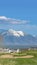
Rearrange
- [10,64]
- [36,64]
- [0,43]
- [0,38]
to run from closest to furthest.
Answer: [0,43] < [10,64] < [0,38] < [36,64]

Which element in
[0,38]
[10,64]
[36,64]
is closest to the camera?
[10,64]

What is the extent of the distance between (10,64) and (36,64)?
21.7 feet

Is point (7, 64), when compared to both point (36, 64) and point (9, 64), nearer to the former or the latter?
point (9, 64)

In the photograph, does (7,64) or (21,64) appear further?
(21,64)

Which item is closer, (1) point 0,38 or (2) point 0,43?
(2) point 0,43

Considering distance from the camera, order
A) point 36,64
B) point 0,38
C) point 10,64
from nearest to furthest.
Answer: point 10,64
point 0,38
point 36,64

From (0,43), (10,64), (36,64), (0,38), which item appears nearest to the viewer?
(0,43)

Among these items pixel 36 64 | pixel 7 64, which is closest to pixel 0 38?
pixel 7 64

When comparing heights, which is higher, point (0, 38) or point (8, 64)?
point (0, 38)

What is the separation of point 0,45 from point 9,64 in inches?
129

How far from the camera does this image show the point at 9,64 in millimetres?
34375

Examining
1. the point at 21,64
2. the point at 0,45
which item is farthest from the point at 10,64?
the point at 21,64

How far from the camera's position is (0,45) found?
32.8 meters

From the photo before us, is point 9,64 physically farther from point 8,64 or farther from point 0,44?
point 0,44
